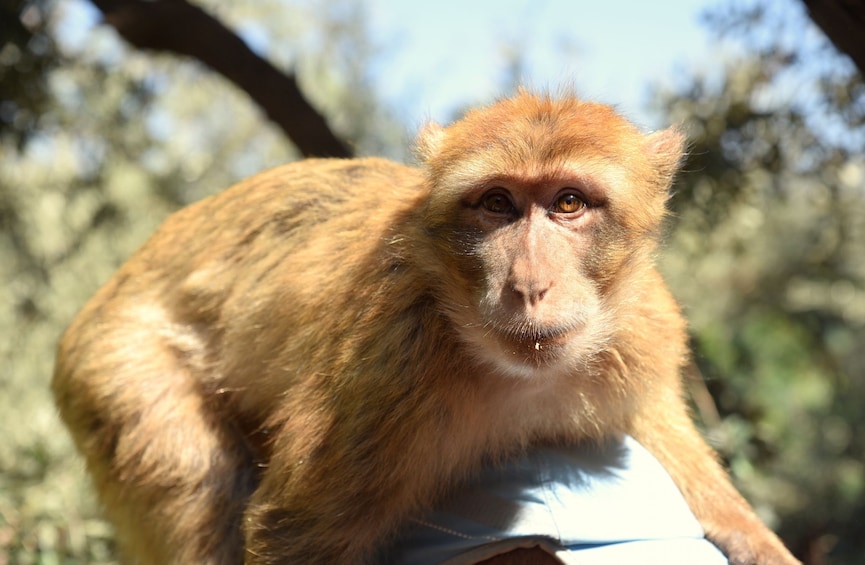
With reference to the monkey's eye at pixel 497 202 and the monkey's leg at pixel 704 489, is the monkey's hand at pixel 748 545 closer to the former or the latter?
the monkey's leg at pixel 704 489

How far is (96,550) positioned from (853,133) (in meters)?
5.42

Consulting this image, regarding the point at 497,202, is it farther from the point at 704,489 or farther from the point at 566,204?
the point at 704,489

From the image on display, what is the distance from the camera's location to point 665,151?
3023 mm

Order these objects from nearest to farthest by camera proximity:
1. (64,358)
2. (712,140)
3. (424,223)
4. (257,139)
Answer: (424,223), (64,358), (712,140), (257,139)

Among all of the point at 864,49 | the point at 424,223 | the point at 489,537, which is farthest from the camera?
the point at 864,49

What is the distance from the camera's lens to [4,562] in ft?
17.4

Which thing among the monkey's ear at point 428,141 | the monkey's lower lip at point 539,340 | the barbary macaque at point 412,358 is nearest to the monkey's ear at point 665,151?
the barbary macaque at point 412,358

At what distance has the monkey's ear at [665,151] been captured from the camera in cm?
299

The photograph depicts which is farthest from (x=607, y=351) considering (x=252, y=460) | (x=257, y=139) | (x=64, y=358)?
(x=257, y=139)

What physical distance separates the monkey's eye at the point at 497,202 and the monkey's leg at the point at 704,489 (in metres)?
0.96

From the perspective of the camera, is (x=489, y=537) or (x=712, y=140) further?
(x=712, y=140)

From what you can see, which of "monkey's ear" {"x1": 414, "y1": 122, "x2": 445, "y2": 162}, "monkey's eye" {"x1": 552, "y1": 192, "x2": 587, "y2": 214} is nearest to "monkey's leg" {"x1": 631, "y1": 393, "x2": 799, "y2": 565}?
"monkey's eye" {"x1": 552, "y1": 192, "x2": 587, "y2": 214}

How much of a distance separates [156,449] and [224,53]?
3.53 metres

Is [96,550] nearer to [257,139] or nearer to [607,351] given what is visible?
[607,351]
